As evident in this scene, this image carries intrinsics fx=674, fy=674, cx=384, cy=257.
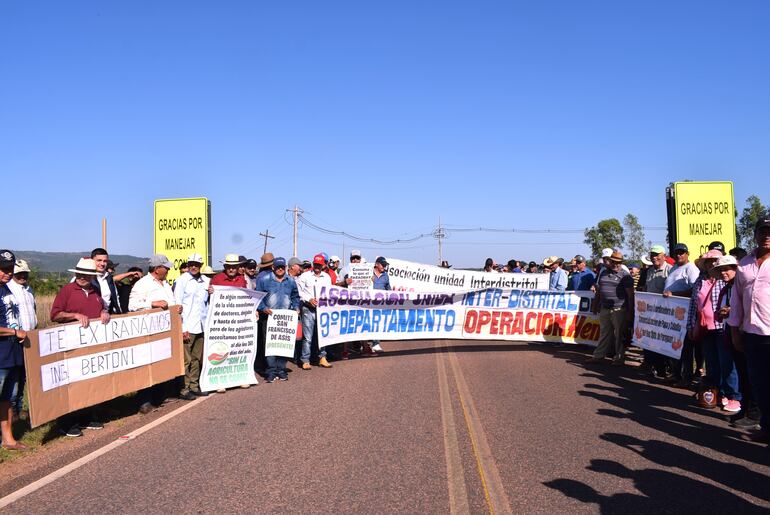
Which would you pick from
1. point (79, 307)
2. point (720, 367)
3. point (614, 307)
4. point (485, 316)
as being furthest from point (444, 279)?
point (79, 307)

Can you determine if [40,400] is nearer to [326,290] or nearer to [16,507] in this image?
[16,507]

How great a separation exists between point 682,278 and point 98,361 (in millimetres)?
8636

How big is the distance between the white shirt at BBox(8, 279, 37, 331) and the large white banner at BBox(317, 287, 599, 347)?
24.8 ft

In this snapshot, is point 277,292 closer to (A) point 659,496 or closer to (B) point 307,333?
(B) point 307,333

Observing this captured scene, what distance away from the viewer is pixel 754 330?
20.7ft

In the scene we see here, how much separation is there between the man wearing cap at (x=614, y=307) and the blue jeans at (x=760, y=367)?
21.2 feet

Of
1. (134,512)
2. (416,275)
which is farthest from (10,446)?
(416,275)

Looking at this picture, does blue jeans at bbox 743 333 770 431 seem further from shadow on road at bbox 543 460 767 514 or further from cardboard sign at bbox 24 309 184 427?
cardboard sign at bbox 24 309 184 427

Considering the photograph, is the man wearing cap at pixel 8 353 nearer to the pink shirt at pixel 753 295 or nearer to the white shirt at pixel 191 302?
the white shirt at pixel 191 302

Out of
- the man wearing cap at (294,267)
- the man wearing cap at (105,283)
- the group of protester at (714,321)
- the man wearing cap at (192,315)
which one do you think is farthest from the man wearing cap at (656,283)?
the man wearing cap at (105,283)

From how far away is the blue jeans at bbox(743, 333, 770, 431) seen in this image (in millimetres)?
6277

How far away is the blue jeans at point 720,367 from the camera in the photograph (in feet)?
27.0

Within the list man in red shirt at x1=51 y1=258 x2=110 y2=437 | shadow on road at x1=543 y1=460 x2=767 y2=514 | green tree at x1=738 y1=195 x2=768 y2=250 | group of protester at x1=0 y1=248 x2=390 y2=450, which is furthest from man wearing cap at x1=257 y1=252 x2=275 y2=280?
green tree at x1=738 y1=195 x2=768 y2=250

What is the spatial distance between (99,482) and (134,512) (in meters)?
0.94
